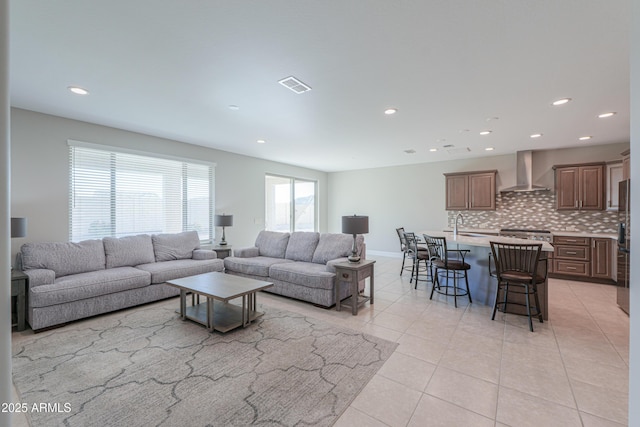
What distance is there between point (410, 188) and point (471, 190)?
1.61 m

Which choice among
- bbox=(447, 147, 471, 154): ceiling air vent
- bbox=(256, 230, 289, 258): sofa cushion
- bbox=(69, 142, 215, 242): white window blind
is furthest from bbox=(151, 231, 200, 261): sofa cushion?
bbox=(447, 147, 471, 154): ceiling air vent

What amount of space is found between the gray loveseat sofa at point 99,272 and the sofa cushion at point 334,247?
1733 mm

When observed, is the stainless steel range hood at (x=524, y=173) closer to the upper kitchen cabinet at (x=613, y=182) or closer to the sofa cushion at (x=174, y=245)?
the upper kitchen cabinet at (x=613, y=182)

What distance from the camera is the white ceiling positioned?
1.85 meters

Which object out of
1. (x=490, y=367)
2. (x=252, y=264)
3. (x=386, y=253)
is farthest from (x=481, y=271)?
(x=386, y=253)

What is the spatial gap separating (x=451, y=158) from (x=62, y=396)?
7.47 metres

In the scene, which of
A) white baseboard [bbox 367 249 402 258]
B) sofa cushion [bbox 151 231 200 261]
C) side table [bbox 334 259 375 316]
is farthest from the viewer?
white baseboard [bbox 367 249 402 258]

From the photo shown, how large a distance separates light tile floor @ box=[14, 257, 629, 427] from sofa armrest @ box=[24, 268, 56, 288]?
1.85 metres

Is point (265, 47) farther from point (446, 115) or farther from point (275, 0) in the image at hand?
point (446, 115)

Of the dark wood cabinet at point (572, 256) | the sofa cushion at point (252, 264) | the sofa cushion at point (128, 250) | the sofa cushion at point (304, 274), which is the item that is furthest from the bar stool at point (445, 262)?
the sofa cushion at point (128, 250)

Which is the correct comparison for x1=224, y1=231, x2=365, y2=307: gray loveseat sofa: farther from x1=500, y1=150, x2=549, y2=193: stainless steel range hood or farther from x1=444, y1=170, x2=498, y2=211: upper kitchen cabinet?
x1=500, y1=150, x2=549, y2=193: stainless steel range hood

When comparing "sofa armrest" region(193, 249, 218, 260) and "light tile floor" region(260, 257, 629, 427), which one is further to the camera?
"sofa armrest" region(193, 249, 218, 260)

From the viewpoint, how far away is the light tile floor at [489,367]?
1832 millimetres

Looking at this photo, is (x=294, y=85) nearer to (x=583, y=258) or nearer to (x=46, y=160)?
(x=46, y=160)
